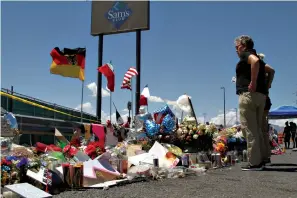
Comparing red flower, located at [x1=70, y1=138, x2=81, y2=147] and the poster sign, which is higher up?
the poster sign


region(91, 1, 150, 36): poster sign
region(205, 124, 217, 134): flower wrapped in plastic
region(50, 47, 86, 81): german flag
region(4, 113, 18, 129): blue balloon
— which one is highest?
region(91, 1, 150, 36): poster sign

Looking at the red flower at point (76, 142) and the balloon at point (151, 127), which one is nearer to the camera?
the red flower at point (76, 142)

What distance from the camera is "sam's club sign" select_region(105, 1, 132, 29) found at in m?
23.7

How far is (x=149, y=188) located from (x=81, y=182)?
2.21 feet

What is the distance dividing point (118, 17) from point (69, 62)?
1372 centimetres

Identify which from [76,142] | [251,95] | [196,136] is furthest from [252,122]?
[76,142]

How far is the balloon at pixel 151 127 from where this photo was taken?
6.40m

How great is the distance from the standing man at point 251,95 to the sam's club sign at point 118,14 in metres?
19.1

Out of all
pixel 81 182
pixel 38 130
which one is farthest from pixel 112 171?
pixel 38 130

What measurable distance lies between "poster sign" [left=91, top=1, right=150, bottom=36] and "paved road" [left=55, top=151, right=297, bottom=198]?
19.7 m

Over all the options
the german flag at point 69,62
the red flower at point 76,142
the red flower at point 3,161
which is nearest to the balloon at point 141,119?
the red flower at point 76,142

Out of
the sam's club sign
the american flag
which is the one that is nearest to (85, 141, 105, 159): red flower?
the american flag

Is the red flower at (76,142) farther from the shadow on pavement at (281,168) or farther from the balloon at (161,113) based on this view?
the shadow on pavement at (281,168)

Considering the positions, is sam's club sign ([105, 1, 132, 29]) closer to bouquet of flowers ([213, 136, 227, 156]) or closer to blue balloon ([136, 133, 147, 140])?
bouquet of flowers ([213, 136, 227, 156])
